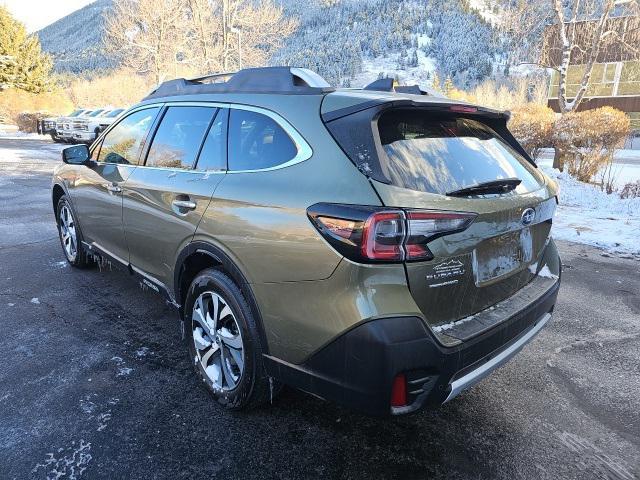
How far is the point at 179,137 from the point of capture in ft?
10.4

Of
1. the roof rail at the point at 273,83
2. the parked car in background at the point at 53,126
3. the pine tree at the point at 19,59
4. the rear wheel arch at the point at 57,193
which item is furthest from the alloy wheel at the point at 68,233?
the pine tree at the point at 19,59

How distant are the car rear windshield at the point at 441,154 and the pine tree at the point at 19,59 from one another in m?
46.1

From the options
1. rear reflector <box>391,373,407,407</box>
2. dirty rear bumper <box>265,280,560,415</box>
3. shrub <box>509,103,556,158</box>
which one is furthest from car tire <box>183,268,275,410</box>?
shrub <box>509,103,556,158</box>

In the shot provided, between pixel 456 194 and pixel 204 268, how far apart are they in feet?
5.03

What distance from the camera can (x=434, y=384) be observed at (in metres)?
2.00

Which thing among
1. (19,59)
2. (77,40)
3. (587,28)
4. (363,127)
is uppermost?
(77,40)

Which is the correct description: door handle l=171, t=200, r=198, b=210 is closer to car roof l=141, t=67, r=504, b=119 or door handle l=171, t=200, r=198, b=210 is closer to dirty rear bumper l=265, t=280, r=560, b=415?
car roof l=141, t=67, r=504, b=119

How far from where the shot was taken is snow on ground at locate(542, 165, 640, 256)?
6.43 m

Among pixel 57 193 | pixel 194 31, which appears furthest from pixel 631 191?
pixel 194 31

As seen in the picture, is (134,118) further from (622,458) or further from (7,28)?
(7,28)

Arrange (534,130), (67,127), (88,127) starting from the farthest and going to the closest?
1. (67,127)
2. (88,127)
3. (534,130)

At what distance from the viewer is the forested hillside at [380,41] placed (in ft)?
422

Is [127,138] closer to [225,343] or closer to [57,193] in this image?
[57,193]

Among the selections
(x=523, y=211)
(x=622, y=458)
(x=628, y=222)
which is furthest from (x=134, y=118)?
(x=628, y=222)
